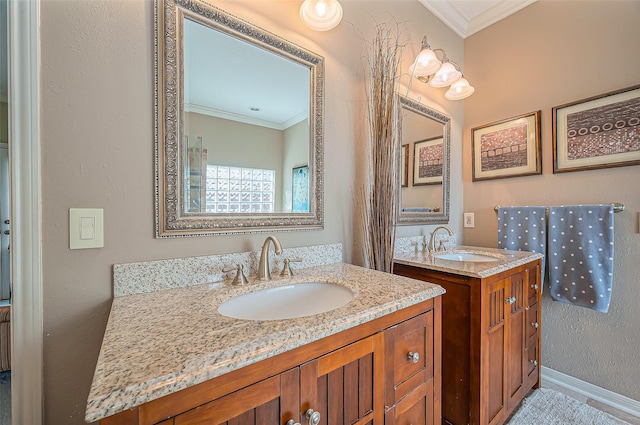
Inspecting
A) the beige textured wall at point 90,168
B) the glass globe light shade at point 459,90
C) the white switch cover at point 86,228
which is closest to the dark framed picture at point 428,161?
the glass globe light shade at point 459,90

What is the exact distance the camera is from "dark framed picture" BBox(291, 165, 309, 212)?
1178mm

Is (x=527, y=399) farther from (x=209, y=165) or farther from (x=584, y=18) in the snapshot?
(x=584, y=18)

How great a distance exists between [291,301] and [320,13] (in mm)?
1205

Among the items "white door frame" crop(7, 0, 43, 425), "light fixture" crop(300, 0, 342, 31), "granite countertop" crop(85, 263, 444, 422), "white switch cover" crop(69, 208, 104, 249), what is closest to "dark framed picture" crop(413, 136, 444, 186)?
"light fixture" crop(300, 0, 342, 31)

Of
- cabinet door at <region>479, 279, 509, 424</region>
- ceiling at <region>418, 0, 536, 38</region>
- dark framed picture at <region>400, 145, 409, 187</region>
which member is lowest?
cabinet door at <region>479, 279, 509, 424</region>

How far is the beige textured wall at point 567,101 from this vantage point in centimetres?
142

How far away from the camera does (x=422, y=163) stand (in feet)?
5.76

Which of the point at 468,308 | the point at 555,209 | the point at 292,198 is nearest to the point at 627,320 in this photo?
the point at 555,209

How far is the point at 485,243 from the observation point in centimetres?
198

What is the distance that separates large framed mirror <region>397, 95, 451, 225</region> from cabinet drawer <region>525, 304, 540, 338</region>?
0.71m

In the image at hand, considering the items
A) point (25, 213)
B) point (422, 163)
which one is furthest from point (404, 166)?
point (25, 213)

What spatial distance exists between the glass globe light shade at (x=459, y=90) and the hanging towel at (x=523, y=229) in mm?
837

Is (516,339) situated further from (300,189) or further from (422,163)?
(300,189)

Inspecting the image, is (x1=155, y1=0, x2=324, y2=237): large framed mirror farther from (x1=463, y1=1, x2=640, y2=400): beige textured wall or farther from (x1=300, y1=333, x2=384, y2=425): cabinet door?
(x1=463, y1=1, x2=640, y2=400): beige textured wall
